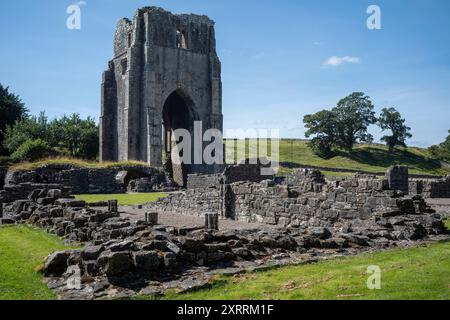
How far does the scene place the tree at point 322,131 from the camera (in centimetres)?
7212

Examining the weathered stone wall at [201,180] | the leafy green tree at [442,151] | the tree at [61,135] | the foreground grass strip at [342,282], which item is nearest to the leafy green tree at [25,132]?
the tree at [61,135]

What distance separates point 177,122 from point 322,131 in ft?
95.5

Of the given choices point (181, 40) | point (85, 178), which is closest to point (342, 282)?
point (85, 178)

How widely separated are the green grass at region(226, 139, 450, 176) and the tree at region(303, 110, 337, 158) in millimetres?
1437

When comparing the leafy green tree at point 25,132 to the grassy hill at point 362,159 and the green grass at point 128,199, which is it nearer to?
the green grass at point 128,199

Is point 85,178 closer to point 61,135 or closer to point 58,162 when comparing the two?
point 58,162

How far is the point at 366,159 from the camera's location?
221 ft

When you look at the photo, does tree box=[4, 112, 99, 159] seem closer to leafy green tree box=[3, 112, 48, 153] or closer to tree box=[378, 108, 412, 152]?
leafy green tree box=[3, 112, 48, 153]

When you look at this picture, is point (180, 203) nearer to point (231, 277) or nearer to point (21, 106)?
point (231, 277)

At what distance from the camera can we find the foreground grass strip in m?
6.59

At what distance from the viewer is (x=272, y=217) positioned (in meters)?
16.9

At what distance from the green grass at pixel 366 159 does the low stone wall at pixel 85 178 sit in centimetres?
2199

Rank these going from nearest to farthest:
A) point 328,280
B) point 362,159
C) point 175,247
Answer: point 328,280 → point 175,247 → point 362,159

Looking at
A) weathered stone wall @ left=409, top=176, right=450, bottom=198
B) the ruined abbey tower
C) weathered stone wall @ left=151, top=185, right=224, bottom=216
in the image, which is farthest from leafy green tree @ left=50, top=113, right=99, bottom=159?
weathered stone wall @ left=409, top=176, right=450, bottom=198
